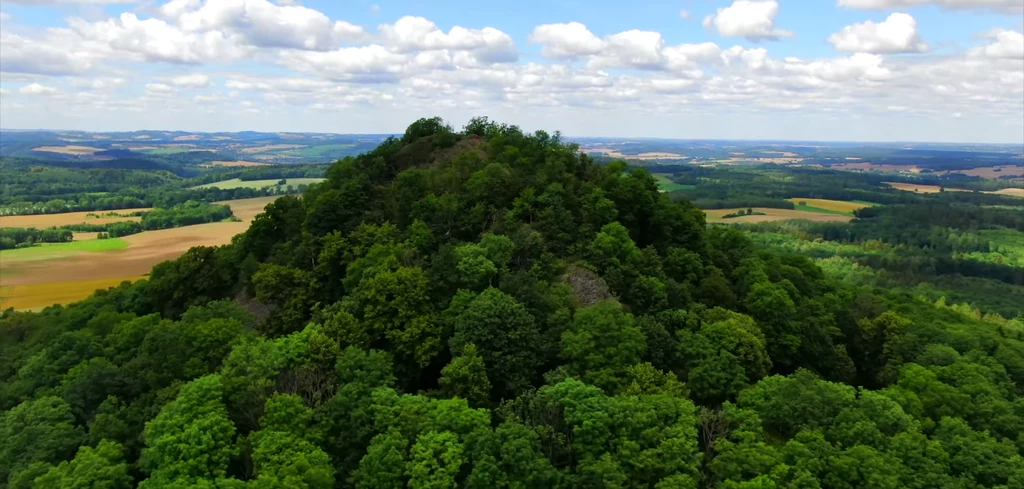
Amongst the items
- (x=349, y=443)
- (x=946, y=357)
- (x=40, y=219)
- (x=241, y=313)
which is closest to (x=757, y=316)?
(x=946, y=357)

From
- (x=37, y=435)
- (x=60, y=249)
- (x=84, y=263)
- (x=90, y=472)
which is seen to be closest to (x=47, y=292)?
(x=84, y=263)

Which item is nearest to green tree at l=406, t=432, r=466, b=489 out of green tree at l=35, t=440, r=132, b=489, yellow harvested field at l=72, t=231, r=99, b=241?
green tree at l=35, t=440, r=132, b=489

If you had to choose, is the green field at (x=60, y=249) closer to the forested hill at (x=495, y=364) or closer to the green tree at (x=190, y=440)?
the forested hill at (x=495, y=364)

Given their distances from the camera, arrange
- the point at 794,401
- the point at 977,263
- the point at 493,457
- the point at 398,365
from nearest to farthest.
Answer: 1. the point at 493,457
2. the point at 794,401
3. the point at 398,365
4. the point at 977,263

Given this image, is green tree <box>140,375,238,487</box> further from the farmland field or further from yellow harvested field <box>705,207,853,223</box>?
yellow harvested field <box>705,207,853,223</box>

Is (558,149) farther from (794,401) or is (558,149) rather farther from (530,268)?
(794,401)

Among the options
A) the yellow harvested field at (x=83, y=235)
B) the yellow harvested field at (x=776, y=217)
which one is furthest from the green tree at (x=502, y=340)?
the yellow harvested field at (x=776, y=217)
